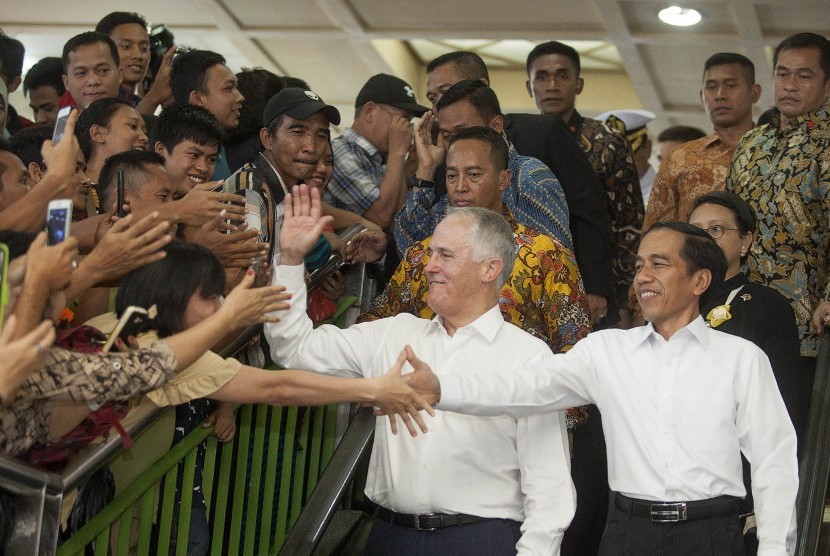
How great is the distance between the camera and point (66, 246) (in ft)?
9.21

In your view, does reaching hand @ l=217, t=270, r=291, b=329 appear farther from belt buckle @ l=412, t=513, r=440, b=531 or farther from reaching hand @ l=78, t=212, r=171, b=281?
belt buckle @ l=412, t=513, r=440, b=531

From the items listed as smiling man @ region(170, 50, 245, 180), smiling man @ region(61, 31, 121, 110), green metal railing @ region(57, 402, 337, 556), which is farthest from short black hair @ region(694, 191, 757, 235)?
smiling man @ region(61, 31, 121, 110)

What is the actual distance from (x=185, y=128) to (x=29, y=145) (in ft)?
2.36

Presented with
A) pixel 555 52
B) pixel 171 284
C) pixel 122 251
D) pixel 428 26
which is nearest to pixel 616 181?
pixel 555 52

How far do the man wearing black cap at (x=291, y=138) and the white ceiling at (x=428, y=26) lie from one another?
4.24m

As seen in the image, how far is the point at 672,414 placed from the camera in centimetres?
377

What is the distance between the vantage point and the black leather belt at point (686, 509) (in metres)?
3.66

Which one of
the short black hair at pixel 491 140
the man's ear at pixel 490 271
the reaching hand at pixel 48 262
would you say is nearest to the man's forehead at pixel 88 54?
the short black hair at pixel 491 140

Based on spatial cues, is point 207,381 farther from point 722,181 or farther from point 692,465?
point 722,181

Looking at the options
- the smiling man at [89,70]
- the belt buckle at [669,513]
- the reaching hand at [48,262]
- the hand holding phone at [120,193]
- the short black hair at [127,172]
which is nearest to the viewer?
the reaching hand at [48,262]

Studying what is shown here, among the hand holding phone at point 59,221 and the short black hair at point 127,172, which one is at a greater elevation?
the short black hair at point 127,172

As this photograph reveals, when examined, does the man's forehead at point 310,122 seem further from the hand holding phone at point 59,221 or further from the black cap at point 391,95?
the hand holding phone at point 59,221

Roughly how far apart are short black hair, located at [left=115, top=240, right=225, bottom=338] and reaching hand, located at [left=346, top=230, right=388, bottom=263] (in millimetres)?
1737

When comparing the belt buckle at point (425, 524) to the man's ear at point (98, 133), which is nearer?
the belt buckle at point (425, 524)
